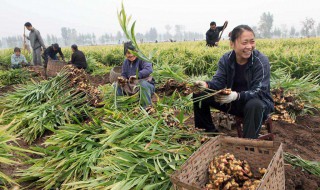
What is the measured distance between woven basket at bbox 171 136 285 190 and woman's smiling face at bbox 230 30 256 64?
→ 0.66m

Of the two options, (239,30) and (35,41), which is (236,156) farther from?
(35,41)

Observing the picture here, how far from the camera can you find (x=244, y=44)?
193 centimetres

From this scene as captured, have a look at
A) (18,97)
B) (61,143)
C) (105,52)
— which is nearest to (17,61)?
(105,52)

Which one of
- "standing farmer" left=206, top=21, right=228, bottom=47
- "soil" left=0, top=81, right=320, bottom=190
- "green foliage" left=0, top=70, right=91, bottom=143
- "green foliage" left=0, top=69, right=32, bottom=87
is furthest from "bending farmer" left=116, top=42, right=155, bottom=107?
"standing farmer" left=206, top=21, right=228, bottom=47

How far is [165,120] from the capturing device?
2.26 m

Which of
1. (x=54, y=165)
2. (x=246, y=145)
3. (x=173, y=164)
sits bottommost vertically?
(x=54, y=165)

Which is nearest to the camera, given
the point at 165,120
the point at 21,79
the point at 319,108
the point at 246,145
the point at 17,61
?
the point at 246,145

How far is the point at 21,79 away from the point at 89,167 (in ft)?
16.1

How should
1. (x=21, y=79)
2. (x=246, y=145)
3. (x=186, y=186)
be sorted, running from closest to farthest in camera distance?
(x=186, y=186) → (x=246, y=145) → (x=21, y=79)

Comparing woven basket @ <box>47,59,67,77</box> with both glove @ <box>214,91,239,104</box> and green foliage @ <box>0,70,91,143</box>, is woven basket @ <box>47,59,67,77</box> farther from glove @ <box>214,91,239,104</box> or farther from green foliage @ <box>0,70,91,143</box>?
glove @ <box>214,91,239,104</box>

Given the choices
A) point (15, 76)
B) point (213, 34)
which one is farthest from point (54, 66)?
point (213, 34)

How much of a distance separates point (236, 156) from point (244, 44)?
0.80 metres

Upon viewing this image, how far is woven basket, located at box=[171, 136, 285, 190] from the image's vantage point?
137 cm

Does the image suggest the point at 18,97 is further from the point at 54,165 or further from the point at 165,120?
the point at 165,120
